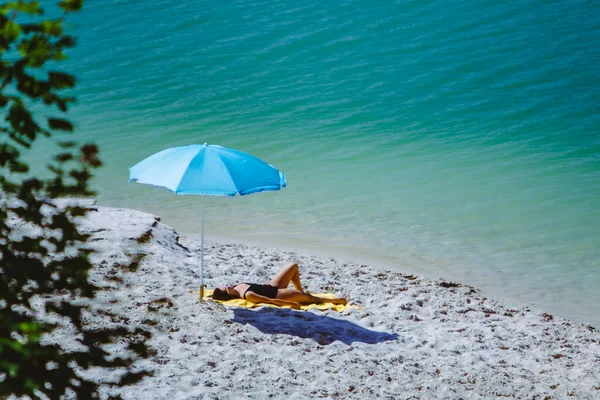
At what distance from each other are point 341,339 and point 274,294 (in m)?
1.14

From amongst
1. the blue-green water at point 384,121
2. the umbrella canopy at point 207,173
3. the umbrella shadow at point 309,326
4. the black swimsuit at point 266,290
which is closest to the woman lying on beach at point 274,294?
the black swimsuit at point 266,290

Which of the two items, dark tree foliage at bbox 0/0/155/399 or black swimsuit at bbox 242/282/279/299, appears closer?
dark tree foliage at bbox 0/0/155/399

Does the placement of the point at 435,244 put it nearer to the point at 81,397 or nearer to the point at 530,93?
the point at 81,397

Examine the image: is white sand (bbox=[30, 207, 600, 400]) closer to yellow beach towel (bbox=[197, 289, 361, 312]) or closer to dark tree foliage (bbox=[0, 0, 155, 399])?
yellow beach towel (bbox=[197, 289, 361, 312])

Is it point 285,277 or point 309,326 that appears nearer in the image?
point 309,326

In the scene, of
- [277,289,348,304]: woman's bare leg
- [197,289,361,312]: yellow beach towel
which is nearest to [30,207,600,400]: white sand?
[197,289,361,312]: yellow beach towel

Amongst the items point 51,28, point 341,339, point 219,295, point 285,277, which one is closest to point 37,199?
point 51,28

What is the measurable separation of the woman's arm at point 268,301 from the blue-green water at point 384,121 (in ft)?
9.78

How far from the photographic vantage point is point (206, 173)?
283 inches

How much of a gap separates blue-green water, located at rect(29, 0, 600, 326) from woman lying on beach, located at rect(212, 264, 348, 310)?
267 centimetres

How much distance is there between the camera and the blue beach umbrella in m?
7.03

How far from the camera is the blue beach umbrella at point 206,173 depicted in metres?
7.03

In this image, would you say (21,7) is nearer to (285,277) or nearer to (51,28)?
(51,28)

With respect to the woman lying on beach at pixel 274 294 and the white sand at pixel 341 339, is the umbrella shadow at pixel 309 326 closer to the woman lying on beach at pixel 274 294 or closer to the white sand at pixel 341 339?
the white sand at pixel 341 339
